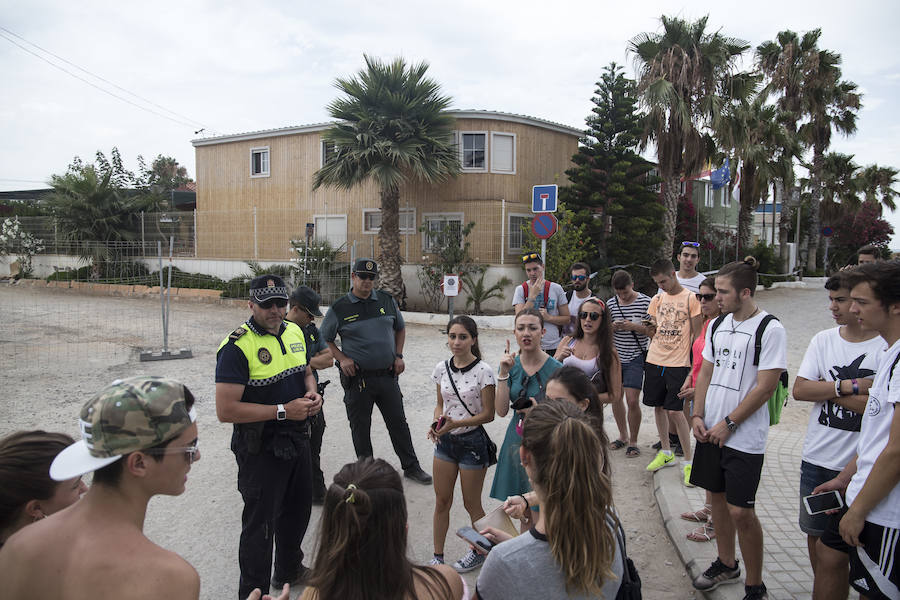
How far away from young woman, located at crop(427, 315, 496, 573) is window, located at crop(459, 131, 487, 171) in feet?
48.5

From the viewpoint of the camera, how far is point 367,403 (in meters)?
5.04

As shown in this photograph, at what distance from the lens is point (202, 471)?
17.4 ft

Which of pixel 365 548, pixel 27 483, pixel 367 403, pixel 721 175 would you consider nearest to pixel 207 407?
pixel 367 403

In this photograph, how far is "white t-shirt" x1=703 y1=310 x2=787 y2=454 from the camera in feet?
10.4

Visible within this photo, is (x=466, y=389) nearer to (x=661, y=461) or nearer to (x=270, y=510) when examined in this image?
(x=270, y=510)

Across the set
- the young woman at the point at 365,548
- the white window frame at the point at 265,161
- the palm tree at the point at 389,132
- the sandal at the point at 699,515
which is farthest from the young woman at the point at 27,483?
the white window frame at the point at 265,161

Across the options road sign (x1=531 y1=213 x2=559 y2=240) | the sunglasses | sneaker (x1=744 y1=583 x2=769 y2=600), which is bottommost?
sneaker (x1=744 y1=583 x2=769 y2=600)

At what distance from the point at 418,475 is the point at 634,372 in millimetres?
2389

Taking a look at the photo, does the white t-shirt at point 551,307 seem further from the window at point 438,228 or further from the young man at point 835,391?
the window at point 438,228

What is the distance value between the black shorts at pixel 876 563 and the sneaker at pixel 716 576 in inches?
43.6

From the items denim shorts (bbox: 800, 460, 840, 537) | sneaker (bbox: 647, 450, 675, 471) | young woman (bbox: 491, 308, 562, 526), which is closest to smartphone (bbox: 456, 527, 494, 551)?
young woman (bbox: 491, 308, 562, 526)

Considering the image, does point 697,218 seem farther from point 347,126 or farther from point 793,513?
point 793,513

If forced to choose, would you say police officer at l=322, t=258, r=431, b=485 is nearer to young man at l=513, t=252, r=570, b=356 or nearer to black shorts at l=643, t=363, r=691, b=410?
young man at l=513, t=252, r=570, b=356

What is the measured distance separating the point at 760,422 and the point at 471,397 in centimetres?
169
